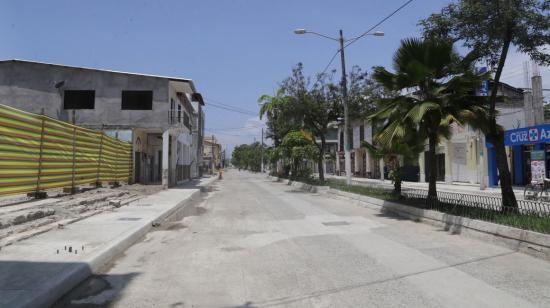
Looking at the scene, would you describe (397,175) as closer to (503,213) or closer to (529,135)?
(503,213)

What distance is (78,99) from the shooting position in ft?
89.5

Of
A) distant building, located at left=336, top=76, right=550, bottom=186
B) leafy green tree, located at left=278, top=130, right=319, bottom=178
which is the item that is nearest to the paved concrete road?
distant building, located at left=336, top=76, right=550, bottom=186

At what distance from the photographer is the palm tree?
1137cm

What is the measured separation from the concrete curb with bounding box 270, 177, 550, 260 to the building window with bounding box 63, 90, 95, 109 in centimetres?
2095

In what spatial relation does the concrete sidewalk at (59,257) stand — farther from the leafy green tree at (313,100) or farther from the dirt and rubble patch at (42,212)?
the leafy green tree at (313,100)

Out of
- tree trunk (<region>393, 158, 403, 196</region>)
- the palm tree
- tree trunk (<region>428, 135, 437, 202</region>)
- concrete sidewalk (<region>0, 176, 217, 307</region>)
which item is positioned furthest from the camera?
tree trunk (<region>393, 158, 403, 196</region>)

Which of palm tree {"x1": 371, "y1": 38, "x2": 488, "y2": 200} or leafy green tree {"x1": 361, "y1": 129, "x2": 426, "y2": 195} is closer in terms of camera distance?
palm tree {"x1": 371, "y1": 38, "x2": 488, "y2": 200}

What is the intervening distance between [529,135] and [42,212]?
78.6ft

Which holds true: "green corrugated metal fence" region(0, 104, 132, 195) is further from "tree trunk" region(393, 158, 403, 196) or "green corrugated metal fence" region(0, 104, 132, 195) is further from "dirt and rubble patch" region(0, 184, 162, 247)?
"tree trunk" region(393, 158, 403, 196)

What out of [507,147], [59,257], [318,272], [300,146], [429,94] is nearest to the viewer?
[318,272]

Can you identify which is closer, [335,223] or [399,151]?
[335,223]

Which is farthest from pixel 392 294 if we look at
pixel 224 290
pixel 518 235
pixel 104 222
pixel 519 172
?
pixel 519 172

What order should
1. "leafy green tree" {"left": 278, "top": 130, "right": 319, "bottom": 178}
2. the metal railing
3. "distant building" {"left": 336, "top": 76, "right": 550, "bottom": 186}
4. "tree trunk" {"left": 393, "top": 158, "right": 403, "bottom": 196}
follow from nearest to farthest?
the metal railing < "tree trunk" {"left": 393, "top": 158, "right": 403, "bottom": 196} < "distant building" {"left": 336, "top": 76, "right": 550, "bottom": 186} < "leafy green tree" {"left": 278, "top": 130, "right": 319, "bottom": 178}

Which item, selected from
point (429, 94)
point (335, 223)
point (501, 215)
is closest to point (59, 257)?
point (335, 223)
